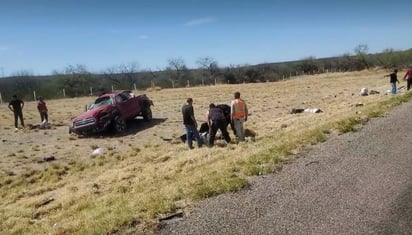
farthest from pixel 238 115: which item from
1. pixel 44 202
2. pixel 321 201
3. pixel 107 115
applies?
pixel 321 201

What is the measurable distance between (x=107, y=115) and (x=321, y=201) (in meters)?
15.1

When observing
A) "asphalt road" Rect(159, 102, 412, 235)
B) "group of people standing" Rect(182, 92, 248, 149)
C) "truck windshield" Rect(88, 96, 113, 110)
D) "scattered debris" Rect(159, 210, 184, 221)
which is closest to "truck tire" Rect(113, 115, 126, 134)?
"truck windshield" Rect(88, 96, 113, 110)

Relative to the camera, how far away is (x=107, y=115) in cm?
2036

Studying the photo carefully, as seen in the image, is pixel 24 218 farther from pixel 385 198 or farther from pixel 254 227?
pixel 385 198

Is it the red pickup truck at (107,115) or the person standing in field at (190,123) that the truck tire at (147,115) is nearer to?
the red pickup truck at (107,115)

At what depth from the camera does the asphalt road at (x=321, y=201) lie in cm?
566

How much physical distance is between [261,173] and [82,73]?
206ft

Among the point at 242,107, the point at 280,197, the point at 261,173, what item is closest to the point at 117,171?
the point at 242,107

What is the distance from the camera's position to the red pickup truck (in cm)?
2009

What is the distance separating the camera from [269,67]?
94438 mm

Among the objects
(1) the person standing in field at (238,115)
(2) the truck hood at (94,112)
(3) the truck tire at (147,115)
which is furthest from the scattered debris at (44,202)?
(3) the truck tire at (147,115)

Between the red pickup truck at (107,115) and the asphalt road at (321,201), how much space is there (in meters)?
12.5

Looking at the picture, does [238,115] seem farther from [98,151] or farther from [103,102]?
[103,102]

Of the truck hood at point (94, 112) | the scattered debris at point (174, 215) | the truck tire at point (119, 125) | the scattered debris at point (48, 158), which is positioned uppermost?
the truck hood at point (94, 112)
